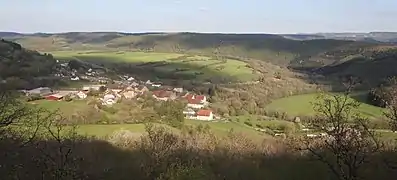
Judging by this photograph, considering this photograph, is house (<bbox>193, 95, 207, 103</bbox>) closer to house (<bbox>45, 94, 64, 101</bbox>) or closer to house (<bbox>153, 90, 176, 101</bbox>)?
house (<bbox>153, 90, 176, 101</bbox>)

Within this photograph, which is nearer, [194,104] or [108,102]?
[108,102]

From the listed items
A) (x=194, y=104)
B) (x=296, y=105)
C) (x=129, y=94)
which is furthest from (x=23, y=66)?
(x=296, y=105)

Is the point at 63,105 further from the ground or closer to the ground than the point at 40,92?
further from the ground

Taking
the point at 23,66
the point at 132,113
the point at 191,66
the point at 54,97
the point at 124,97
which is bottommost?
the point at 191,66

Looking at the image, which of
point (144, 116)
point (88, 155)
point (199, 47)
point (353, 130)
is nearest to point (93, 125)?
point (144, 116)

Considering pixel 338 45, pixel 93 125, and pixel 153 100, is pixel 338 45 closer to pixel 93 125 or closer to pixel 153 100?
pixel 153 100

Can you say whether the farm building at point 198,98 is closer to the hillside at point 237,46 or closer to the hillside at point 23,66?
the hillside at point 23,66

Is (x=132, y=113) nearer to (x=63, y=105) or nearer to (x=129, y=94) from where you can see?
(x=63, y=105)

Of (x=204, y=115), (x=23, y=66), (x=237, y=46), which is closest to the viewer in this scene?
(x=204, y=115)
